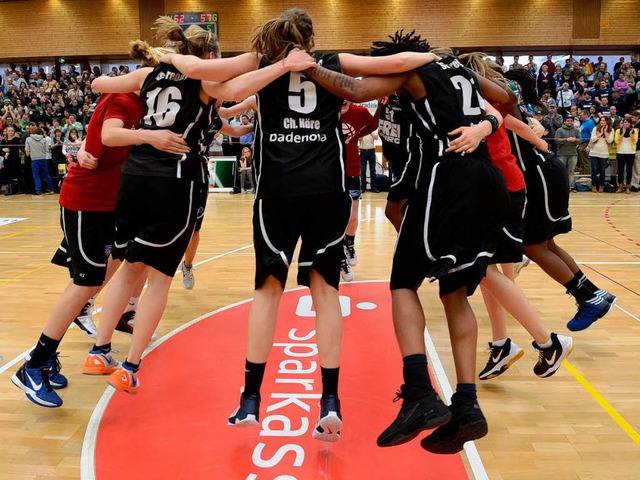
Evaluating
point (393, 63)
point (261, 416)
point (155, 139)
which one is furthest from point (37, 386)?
point (393, 63)

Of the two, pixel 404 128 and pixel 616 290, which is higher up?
pixel 404 128

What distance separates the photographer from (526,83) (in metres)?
4.07

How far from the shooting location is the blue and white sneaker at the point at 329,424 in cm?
275

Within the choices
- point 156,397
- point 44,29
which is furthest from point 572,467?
point 44,29

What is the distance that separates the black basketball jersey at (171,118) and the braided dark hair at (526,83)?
6.88 feet

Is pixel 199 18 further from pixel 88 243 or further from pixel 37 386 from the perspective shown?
pixel 37 386

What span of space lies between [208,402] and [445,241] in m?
1.66

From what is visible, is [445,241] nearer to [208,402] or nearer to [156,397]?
[208,402]

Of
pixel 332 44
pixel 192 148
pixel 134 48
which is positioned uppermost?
pixel 332 44

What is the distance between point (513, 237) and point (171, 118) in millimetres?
2072

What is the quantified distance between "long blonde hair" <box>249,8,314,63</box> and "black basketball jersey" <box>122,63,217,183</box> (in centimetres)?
48

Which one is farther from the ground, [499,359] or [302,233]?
[302,233]

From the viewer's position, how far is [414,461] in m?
2.75

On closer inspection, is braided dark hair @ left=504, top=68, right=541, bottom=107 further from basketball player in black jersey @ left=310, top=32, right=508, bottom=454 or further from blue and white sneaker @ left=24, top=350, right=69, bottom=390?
blue and white sneaker @ left=24, top=350, right=69, bottom=390
